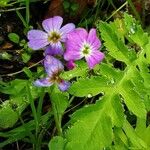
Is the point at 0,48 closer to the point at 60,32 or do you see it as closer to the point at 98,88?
the point at 60,32

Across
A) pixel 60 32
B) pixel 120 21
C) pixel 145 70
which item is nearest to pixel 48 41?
pixel 60 32

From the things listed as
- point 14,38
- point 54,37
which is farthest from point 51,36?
point 14,38

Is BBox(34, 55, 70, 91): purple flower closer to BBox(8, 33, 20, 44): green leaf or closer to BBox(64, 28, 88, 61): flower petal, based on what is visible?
BBox(64, 28, 88, 61): flower petal

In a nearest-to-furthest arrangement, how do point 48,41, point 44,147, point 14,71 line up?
1. point 48,41
2. point 44,147
3. point 14,71

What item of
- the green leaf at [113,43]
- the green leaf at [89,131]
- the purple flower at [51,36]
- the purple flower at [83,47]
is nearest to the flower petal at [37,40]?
the purple flower at [51,36]

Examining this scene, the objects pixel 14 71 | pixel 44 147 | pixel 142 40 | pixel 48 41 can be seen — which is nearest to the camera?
pixel 142 40

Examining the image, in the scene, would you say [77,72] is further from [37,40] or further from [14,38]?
[14,38]
